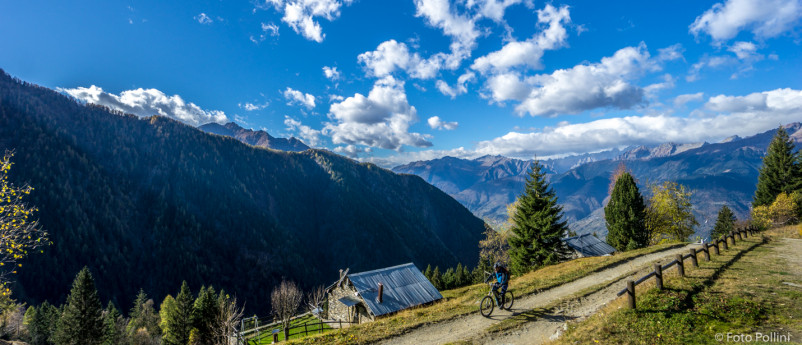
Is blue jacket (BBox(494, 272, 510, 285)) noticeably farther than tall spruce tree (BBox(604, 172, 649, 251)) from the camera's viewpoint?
No

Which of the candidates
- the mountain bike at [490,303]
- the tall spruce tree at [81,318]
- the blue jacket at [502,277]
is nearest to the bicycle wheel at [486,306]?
the mountain bike at [490,303]

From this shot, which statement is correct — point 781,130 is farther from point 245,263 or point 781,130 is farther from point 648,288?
point 245,263

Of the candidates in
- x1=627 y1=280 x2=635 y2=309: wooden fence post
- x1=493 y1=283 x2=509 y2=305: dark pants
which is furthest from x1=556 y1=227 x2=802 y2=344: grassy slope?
x1=493 y1=283 x2=509 y2=305: dark pants

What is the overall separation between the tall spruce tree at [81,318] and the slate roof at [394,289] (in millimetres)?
50354

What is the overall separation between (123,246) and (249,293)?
269ft

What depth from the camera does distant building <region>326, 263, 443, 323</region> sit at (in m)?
34.6

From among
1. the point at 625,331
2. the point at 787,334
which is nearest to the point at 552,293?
the point at 625,331

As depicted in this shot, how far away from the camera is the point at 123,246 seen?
182 meters

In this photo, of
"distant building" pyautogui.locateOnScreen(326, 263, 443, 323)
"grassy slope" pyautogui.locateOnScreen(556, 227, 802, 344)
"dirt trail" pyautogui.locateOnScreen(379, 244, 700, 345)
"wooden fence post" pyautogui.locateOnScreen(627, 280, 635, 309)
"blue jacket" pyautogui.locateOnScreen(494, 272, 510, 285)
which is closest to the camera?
"grassy slope" pyautogui.locateOnScreen(556, 227, 802, 344)

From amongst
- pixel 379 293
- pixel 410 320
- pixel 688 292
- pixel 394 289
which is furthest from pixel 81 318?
pixel 688 292

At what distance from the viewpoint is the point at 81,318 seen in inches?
2036

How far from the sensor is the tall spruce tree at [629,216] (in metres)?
46.4

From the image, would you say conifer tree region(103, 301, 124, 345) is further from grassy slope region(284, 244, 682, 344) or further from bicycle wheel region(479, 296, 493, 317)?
bicycle wheel region(479, 296, 493, 317)

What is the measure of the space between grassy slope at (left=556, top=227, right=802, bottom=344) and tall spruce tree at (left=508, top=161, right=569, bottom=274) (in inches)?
733
